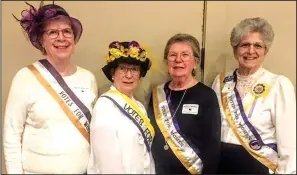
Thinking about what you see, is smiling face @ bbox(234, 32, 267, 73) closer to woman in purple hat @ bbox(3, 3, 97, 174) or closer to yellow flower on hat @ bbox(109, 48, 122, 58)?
yellow flower on hat @ bbox(109, 48, 122, 58)

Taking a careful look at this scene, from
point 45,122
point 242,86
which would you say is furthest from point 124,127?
point 242,86

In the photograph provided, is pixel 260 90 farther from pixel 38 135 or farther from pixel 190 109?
pixel 38 135

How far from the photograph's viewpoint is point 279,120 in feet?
4.60

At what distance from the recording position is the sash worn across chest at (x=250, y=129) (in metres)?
1.45

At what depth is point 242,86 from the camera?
154 centimetres

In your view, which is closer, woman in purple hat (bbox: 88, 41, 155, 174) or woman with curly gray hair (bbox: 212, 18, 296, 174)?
woman in purple hat (bbox: 88, 41, 155, 174)

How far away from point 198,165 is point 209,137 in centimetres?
12

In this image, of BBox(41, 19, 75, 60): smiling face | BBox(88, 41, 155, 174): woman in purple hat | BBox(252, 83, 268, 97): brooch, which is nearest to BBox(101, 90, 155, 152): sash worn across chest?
BBox(88, 41, 155, 174): woman in purple hat

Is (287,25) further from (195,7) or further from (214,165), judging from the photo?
(214,165)

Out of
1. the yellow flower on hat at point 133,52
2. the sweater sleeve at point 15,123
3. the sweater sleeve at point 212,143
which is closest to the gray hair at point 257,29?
the sweater sleeve at point 212,143

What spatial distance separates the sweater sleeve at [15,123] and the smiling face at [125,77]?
319mm

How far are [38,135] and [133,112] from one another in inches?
13.4

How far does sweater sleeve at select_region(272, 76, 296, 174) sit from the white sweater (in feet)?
2.30

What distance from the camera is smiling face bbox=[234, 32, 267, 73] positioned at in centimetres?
147
